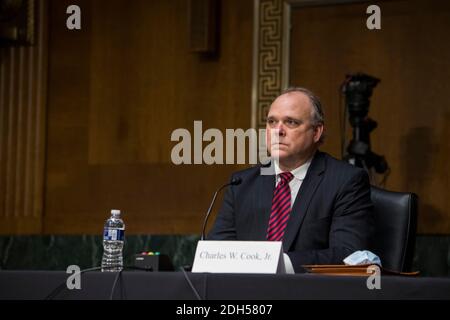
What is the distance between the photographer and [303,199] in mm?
3611

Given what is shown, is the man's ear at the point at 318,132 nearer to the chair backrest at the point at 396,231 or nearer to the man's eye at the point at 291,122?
the man's eye at the point at 291,122

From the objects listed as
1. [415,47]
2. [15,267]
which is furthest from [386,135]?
[15,267]

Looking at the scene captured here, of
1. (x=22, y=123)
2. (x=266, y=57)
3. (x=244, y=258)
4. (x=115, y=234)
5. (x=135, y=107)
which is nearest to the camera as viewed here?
(x=244, y=258)

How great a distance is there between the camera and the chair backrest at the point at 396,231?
3533 millimetres

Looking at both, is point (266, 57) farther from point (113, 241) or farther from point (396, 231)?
point (113, 241)

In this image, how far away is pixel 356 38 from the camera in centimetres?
550

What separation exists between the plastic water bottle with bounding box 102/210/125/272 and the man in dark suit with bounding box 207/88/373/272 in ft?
1.64

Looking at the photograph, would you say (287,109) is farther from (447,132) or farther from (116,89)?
(116,89)

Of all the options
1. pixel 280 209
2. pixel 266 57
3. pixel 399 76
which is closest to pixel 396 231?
pixel 280 209

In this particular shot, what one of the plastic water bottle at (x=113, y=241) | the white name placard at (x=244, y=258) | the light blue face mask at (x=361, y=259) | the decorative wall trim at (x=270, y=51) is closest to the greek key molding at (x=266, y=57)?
the decorative wall trim at (x=270, y=51)

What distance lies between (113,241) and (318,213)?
2.78ft

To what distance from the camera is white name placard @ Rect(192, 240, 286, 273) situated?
263 centimetres

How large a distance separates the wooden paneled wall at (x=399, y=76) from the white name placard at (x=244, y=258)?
8.95 feet

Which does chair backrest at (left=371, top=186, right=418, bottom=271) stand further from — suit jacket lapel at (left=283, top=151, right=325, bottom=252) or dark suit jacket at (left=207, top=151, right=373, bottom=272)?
suit jacket lapel at (left=283, top=151, right=325, bottom=252)
